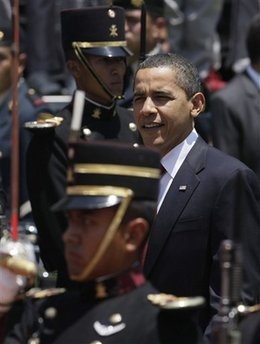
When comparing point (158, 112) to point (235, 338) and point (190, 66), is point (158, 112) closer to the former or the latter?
point (190, 66)

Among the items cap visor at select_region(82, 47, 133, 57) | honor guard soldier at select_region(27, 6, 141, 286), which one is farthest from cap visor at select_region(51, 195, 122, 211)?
cap visor at select_region(82, 47, 133, 57)

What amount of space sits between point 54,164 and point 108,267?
217 cm

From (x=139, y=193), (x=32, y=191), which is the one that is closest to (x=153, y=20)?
(x=32, y=191)

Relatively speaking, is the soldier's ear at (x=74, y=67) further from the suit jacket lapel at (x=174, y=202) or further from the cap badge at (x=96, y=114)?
the suit jacket lapel at (x=174, y=202)

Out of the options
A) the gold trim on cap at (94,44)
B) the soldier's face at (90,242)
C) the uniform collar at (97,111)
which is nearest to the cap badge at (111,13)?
the gold trim on cap at (94,44)

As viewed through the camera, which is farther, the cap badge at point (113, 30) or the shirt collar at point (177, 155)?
the cap badge at point (113, 30)

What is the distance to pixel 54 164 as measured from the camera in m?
7.44

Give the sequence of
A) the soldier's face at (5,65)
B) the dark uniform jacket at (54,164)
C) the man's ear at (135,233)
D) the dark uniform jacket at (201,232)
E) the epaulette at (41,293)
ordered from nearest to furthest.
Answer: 1. the man's ear at (135,233)
2. the epaulette at (41,293)
3. the dark uniform jacket at (201,232)
4. the dark uniform jacket at (54,164)
5. the soldier's face at (5,65)

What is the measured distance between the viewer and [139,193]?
539cm

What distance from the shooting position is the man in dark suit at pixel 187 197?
6.72 m

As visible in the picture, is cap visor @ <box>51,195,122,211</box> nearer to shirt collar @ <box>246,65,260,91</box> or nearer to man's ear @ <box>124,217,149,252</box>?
man's ear @ <box>124,217,149,252</box>

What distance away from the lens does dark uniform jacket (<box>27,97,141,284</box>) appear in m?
7.18

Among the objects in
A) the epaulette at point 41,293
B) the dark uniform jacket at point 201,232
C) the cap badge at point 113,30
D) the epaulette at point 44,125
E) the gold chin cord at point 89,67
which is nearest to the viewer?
the epaulette at point 41,293

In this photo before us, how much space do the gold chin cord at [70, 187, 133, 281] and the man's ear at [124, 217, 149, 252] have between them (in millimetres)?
63
